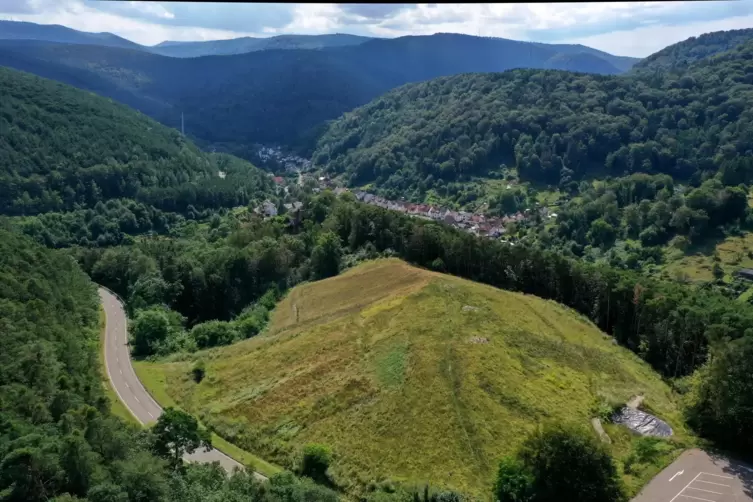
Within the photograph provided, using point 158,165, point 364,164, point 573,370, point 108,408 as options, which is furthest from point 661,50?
point 108,408

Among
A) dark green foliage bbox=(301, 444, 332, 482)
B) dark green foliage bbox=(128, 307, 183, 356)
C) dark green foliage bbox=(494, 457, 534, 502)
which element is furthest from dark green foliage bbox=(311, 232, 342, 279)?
dark green foliage bbox=(494, 457, 534, 502)

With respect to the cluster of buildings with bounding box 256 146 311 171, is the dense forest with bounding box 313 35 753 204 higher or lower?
higher

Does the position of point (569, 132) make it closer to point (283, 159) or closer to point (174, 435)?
point (283, 159)

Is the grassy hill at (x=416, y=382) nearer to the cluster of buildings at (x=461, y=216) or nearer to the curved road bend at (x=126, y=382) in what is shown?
the curved road bend at (x=126, y=382)

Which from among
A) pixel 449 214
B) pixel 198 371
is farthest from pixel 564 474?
pixel 449 214

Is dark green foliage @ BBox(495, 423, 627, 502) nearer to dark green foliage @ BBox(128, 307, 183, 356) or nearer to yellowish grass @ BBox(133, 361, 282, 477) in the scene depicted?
yellowish grass @ BBox(133, 361, 282, 477)
